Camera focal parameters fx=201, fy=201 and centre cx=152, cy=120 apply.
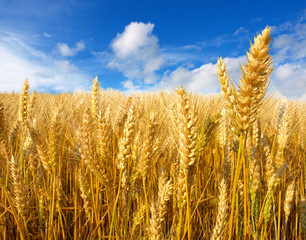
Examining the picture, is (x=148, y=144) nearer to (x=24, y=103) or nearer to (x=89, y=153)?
(x=89, y=153)

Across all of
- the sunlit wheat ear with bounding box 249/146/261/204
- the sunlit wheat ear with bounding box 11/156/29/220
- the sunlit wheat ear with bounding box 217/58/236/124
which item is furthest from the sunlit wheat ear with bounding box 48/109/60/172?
the sunlit wheat ear with bounding box 249/146/261/204

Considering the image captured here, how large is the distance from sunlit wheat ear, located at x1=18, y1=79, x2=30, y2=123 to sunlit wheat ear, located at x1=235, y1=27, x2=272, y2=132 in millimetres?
2267

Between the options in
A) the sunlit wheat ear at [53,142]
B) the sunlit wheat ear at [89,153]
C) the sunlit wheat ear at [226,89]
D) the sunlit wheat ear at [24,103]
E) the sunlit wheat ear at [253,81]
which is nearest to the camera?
the sunlit wheat ear at [253,81]

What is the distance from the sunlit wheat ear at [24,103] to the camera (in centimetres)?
231

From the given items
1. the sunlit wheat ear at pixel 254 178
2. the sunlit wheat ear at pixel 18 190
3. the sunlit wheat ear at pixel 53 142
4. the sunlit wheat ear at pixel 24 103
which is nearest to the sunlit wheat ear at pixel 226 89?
the sunlit wheat ear at pixel 254 178

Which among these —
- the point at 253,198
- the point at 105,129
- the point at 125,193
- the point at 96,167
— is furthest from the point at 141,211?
the point at 253,198

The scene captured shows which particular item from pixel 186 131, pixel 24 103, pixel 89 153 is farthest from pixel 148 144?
pixel 24 103

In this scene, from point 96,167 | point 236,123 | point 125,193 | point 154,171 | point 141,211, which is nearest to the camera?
point 236,123

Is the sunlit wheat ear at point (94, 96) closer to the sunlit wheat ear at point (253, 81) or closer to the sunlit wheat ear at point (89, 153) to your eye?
the sunlit wheat ear at point (89, 153)

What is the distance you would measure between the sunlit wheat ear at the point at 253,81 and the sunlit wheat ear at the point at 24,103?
227cm

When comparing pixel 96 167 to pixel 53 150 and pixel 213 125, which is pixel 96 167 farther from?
pixel 213 125

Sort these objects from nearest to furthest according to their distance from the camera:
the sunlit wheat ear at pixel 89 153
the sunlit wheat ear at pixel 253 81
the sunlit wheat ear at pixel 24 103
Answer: the sunlit wheat ear at pixel 253 81 < the sunlit wheat ear at pixel 89 153 < the sunlit wheat ear at pixel 24 103

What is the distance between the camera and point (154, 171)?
6.93ft

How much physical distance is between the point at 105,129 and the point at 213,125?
726mm
